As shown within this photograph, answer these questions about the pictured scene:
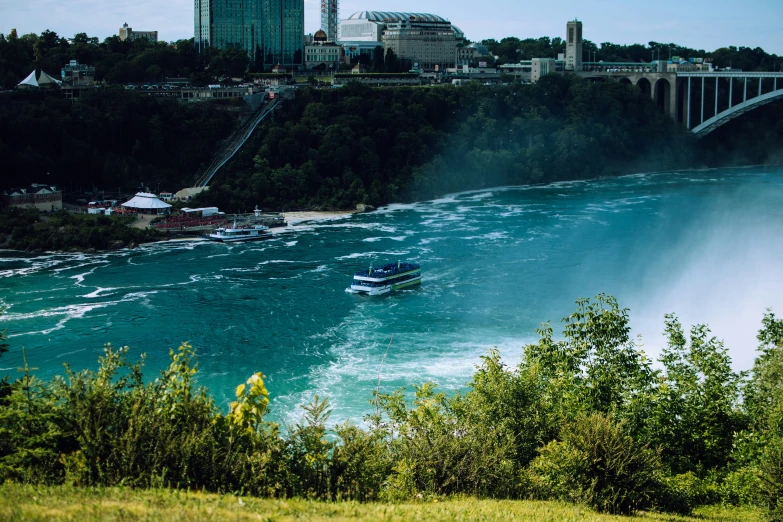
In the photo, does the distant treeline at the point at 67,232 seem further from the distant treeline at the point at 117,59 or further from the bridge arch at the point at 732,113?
the bridge arch at the point at 732,113

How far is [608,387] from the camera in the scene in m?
15.8

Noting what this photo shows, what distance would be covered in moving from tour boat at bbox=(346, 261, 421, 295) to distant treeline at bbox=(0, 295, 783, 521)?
16167 mm

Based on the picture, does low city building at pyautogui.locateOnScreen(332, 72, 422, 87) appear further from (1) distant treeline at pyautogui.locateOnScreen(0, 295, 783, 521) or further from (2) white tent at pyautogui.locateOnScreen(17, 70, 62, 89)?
(1) distant treeline at pyautogui.locateOnScreen(0, 295, 783, 521)

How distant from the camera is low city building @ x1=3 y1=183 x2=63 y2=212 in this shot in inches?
1772

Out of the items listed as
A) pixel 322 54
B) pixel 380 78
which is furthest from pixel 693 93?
pixel 322 54

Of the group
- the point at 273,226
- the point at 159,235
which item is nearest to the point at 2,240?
the point at 159,235

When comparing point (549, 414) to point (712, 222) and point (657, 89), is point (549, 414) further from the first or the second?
point (657, 89)

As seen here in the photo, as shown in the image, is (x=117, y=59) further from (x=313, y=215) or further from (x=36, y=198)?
(x=313, y=215)

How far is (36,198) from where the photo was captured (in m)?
45.7

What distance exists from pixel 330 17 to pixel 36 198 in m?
54.4

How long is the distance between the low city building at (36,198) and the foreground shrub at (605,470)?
Answer: 37.3m

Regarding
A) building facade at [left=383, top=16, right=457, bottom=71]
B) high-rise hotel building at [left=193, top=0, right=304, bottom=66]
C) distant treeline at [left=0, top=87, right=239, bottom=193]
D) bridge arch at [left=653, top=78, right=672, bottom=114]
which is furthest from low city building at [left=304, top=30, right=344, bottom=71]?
bridge arch at [left=653, top=78, right=672, bottom=114]

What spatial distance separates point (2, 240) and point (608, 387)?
32.4 meters

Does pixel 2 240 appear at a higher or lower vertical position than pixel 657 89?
lower
